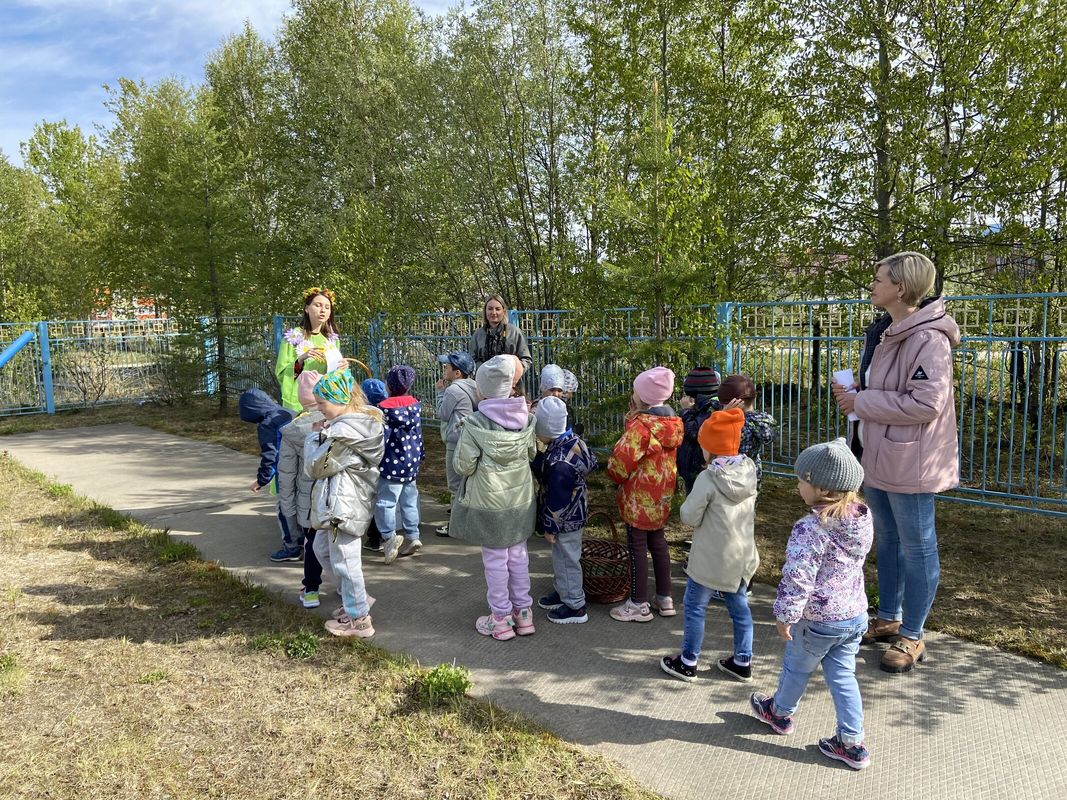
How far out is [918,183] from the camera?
8.57 metres

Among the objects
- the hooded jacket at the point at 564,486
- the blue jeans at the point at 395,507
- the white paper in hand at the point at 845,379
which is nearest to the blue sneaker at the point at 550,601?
the hooded jacket at the point at 564,486

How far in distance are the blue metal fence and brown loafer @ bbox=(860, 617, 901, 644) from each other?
96.5 inches

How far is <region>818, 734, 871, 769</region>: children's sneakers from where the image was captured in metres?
2.71

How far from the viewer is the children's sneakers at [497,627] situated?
3885 millimetres

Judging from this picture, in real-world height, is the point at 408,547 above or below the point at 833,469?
below

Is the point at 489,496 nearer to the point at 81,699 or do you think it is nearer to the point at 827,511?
the point at 827,511

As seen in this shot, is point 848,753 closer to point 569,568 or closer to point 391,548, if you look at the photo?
point 569,568

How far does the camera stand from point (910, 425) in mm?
3342

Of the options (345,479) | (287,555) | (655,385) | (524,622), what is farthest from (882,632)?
(287,555)

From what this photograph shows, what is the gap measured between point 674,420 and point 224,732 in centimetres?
266

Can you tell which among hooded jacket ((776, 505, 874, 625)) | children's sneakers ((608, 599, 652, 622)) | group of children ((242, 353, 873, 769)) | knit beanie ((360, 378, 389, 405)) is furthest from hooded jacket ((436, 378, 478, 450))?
hooded jacket ((776, 505, 874, 625))

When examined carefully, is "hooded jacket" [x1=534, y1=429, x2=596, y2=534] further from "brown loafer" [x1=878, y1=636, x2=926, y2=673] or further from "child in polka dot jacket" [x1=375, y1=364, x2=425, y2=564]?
"brown loafer" [x1=878, y1=636, x2=926, y2=673]

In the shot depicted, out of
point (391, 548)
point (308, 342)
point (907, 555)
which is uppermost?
point (308, 342)

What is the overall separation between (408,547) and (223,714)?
214 cm
